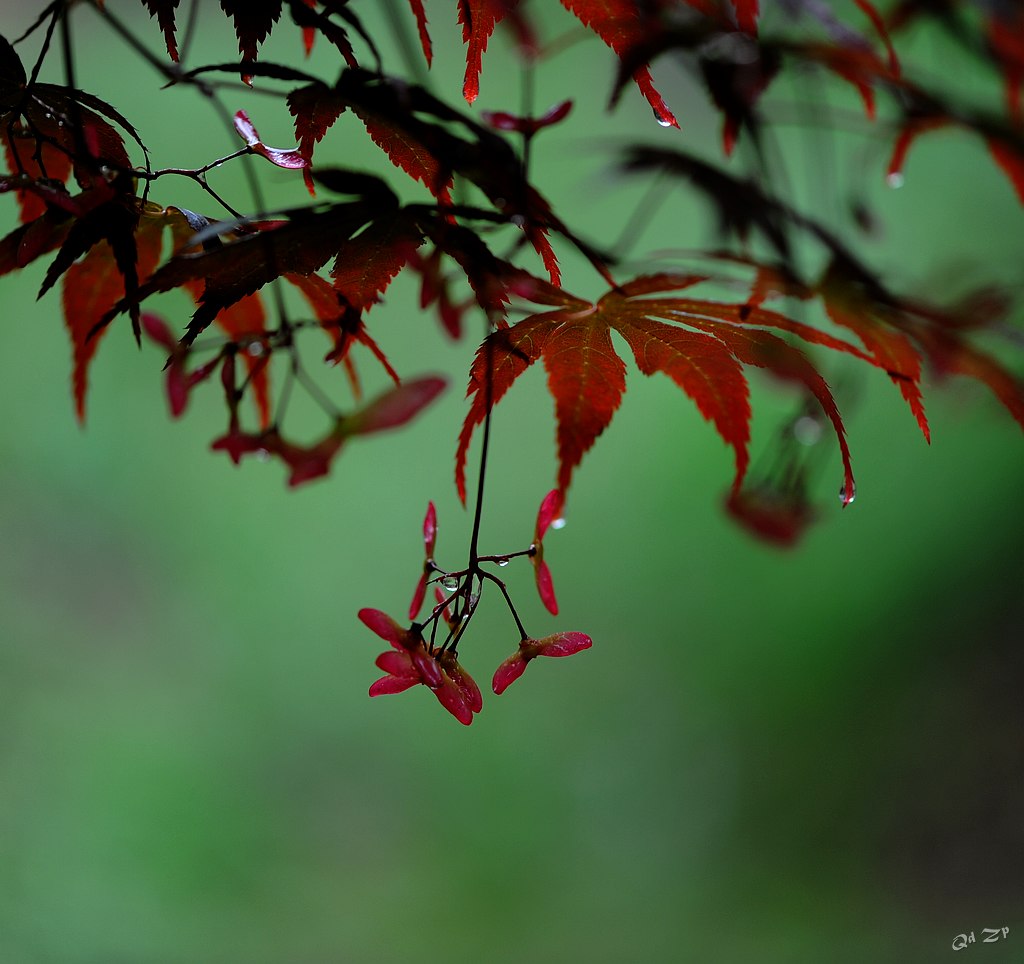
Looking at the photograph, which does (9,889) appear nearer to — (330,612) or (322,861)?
(322,861)

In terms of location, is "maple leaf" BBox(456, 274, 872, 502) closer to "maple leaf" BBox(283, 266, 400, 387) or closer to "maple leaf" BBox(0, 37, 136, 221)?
"maple leaf" BBox(283, 266, 400, 387)

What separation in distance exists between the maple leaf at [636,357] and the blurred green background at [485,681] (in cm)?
160

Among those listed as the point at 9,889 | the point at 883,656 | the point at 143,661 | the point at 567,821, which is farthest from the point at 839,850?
the point at 9,889

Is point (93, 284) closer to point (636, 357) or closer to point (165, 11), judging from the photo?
point (165, 11)

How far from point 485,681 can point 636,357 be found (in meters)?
1.59

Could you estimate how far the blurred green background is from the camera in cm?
203

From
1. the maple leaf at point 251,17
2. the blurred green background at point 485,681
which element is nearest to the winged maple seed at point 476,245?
the maple leaf at point 251,17

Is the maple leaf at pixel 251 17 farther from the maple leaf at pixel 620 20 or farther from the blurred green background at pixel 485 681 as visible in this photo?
the blurred green background at pixel 485 681

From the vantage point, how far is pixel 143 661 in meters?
2.08

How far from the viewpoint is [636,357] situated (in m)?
0.52

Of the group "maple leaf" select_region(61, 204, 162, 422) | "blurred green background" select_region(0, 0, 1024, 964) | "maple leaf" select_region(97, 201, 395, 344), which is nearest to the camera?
"maple leaf" select_region(97, 201, 395, 344)

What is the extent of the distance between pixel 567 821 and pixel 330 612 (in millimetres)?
753

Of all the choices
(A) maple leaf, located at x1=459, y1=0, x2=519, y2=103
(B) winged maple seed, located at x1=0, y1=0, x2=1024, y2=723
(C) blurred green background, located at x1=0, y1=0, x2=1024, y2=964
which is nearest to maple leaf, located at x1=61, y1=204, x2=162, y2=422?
(B) winged maple seed, located at x1=0, y1=0, x2=1024, y2=723

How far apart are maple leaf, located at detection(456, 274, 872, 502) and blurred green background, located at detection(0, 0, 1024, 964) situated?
160 cm
